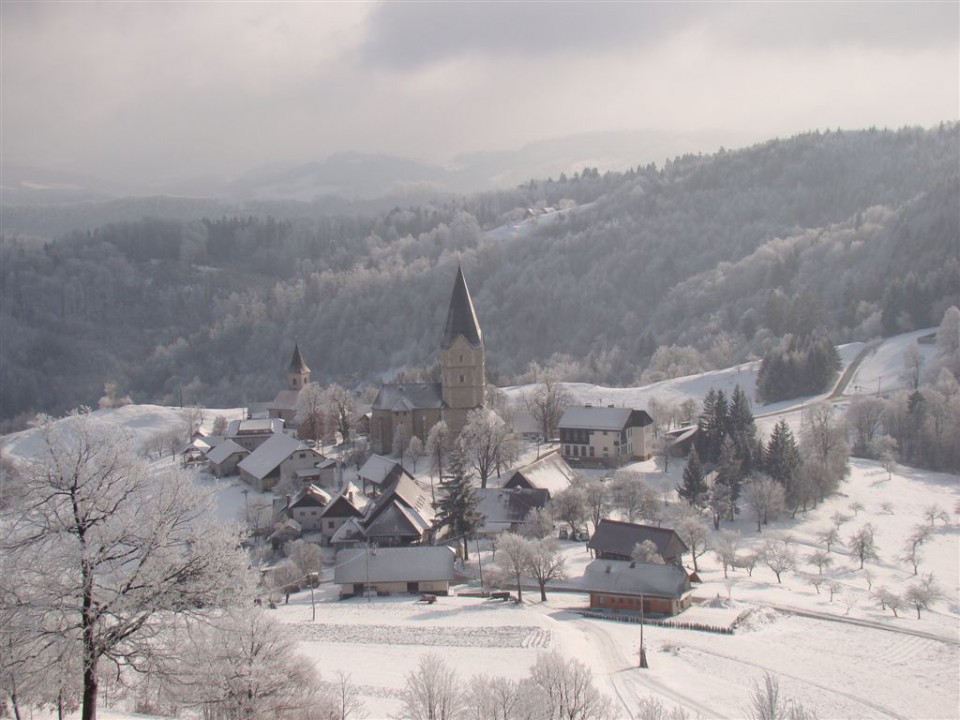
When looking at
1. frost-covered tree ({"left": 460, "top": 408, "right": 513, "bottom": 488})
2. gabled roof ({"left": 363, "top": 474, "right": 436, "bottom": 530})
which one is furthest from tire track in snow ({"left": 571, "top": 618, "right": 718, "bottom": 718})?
frost-covered tree ({"left": 460, "top": 408, "right": 513, "bottom": 488})

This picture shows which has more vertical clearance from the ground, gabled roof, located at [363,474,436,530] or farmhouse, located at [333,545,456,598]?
gabled roof, located at [363,474,436,530]

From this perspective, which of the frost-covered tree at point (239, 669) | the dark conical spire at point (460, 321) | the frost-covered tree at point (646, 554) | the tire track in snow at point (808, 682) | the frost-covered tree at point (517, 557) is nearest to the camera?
the frost-covered tree at point (239, 669)

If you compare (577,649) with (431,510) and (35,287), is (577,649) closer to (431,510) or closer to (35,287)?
(431,510)

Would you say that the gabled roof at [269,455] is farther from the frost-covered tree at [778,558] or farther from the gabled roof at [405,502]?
the frost-covered tree at [778,558]

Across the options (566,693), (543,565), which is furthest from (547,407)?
(566,693)

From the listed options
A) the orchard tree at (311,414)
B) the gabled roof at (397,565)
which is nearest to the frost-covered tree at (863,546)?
the gabled roof at (397,565)

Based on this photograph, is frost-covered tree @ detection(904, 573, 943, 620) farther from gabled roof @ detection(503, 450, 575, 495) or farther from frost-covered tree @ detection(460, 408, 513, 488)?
frost-covered tree @ detection(460, 408, 513, 488)
